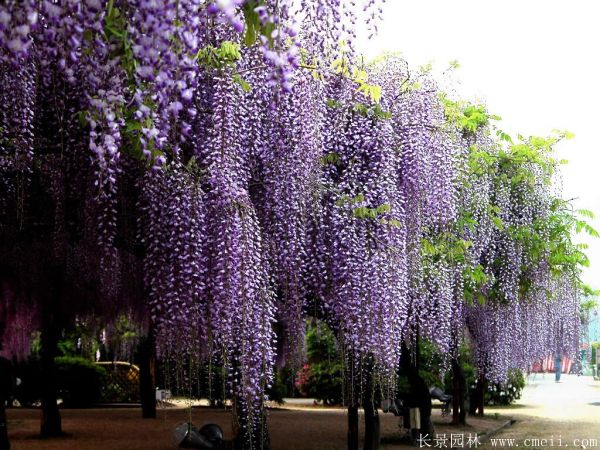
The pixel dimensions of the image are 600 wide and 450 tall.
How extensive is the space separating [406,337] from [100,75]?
8.55 metres

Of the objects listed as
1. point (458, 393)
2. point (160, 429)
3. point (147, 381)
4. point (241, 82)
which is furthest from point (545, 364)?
point (241, 82)

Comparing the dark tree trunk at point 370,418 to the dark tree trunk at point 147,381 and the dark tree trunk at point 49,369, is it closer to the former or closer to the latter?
the dark tree trunk at point 49,369

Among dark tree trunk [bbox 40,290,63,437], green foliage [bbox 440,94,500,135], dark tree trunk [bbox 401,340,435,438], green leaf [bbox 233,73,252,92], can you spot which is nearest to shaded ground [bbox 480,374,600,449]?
dark tree trunk [bbox 401,340,435,438]

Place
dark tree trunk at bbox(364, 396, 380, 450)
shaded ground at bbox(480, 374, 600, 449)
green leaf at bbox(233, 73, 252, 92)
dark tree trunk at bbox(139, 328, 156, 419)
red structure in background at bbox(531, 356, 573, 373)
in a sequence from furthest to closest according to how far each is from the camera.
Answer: red structure in background at bbox(531, 356, 573, 373) < dark tree trunk at bbox(139, 328, 156, 419) < shaded ground at bbox(480, 374, 600, 449) < dark tree trunk at bbox(364, 396, 380, 450) < green leaf at bbox(233, 73, 252, 92)

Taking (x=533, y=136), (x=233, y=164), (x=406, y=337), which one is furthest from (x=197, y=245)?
(x=533, y=136)

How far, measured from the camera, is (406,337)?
11.9 meters

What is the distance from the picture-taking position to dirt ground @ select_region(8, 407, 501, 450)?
13.6m

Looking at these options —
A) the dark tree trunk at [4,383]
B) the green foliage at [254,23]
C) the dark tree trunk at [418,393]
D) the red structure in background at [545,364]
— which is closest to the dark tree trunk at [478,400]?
the red structure in background at [545,364]

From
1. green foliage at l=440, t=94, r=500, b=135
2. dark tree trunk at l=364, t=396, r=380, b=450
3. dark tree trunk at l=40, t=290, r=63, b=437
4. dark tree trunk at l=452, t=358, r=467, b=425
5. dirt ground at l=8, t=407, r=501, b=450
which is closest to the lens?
dark tree trunk at l=364, t=396, r=380, b=450

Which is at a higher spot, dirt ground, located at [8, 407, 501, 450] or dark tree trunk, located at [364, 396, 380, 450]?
dark tree trunk, located at [364, 396, 380, 450]

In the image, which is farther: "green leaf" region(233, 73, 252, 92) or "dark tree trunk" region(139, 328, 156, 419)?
"dark tree trunk" region(139, 328, 156, 419)

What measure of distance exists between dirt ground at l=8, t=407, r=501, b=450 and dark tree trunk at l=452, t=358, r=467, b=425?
0.88 feet

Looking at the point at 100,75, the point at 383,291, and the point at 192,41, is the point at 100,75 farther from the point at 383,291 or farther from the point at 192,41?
the point at 383,291

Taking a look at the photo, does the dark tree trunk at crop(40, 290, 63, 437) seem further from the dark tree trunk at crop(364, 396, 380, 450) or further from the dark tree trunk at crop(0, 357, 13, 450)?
the dark tree trunk at crop(364, 396, 380, 450)
